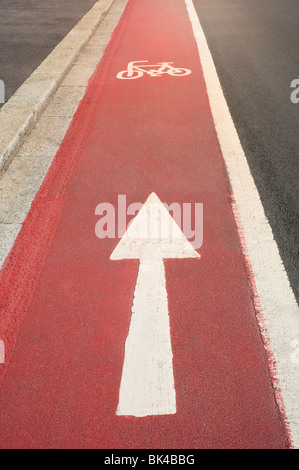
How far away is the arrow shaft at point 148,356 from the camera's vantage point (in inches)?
106

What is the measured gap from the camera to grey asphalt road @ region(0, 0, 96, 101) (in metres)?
8.21

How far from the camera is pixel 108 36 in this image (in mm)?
11117

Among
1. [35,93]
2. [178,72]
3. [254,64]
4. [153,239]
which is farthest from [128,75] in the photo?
[153,239]

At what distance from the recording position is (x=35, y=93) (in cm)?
701

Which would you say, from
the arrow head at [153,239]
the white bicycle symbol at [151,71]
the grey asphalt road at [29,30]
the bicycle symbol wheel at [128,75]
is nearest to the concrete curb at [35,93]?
the grey asphalt road at [29,30]

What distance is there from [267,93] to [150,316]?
17.5 ft

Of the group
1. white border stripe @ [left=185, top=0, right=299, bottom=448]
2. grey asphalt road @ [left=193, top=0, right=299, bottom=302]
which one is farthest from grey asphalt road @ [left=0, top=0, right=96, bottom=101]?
white border stripe @ [left=185, top=0, right=299, bottom=448]

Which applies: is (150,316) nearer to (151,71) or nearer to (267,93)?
(267,93)

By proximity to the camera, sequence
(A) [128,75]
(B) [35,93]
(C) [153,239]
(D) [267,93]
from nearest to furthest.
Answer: (C) [153,239]
(B) [35,93]
(D) [267,93]
(A) [128,75]

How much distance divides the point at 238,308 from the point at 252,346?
0.36 metres

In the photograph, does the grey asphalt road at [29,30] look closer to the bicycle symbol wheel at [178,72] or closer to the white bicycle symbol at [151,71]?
the white bicycle symbol at [151,71]

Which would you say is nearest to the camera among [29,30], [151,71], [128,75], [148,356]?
[148,356]

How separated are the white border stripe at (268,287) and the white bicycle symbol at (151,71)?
3123mm

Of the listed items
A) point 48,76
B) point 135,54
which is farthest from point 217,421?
point 135,54
